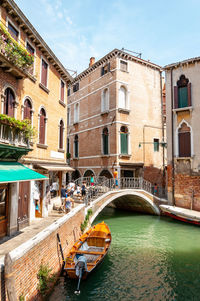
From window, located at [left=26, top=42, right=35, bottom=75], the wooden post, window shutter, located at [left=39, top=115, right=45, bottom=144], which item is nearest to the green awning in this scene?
the wooden post

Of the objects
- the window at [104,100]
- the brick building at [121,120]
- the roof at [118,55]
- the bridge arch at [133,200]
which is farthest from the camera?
the window at [104,100]

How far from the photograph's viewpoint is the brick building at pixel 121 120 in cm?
1953

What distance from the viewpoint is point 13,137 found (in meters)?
8.10

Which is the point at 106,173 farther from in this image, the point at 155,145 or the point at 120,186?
the point at 155,145

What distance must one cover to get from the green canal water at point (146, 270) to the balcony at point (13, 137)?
15.6 feet

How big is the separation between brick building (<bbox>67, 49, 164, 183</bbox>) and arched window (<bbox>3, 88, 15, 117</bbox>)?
11.0m

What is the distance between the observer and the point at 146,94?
21.7 metres

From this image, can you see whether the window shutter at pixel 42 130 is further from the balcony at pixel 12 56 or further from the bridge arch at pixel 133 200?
the bridge arch at pixel 133 200

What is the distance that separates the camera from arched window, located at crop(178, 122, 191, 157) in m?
16.6

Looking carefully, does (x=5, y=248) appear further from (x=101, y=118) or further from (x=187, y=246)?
(x=101, y=118)

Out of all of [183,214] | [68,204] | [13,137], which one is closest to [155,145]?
[183,214]

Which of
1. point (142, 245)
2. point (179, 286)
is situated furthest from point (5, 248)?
point (142, 245)

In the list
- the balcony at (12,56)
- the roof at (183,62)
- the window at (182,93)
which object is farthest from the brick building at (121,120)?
the balcony at (12,56)

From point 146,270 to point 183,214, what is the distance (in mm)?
7501
